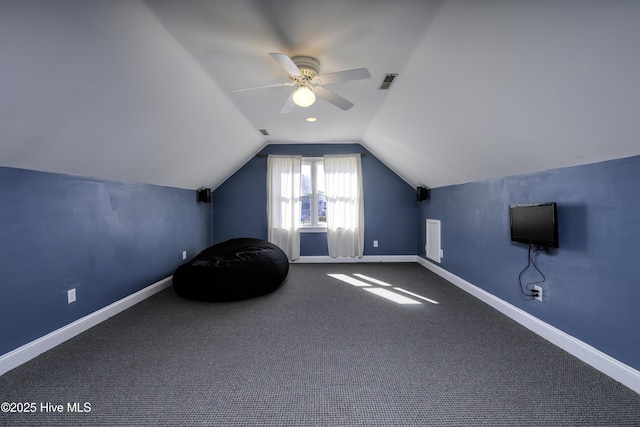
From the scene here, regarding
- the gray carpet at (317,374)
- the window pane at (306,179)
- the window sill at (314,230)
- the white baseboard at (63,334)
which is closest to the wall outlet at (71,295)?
the white baseboard at (63,334)

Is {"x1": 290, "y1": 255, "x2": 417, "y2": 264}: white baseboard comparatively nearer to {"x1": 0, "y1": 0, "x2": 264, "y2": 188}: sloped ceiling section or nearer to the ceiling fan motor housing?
{"x1": 0, "y1": 0, "x2": 264, "y2": 188}: sloped ceiling section

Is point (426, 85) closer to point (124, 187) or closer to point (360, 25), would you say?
point (360, 25)

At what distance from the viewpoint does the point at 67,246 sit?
221cm

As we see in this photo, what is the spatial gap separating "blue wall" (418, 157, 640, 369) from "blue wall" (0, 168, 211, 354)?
4.16 metres

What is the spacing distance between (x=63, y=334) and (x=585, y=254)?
4225mm

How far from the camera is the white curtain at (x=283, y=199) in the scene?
501cm

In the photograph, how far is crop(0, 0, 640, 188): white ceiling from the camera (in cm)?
135

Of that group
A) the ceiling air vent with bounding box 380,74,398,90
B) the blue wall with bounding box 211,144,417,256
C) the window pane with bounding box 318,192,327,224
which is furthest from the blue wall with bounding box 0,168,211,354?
the ceiling air vent with bounding box 380,74,398,90

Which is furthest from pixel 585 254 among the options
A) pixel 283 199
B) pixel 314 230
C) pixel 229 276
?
pixel 283 199

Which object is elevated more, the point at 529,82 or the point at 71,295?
the point at 529,82

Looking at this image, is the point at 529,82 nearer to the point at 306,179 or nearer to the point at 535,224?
the point at 535,224

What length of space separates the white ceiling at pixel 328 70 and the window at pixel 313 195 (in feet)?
7.84

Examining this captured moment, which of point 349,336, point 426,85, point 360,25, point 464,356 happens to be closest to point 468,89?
point 426,85

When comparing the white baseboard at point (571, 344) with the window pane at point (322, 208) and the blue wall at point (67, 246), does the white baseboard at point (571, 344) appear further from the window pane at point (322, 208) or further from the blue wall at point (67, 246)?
the blue wall at point (67, 246)
